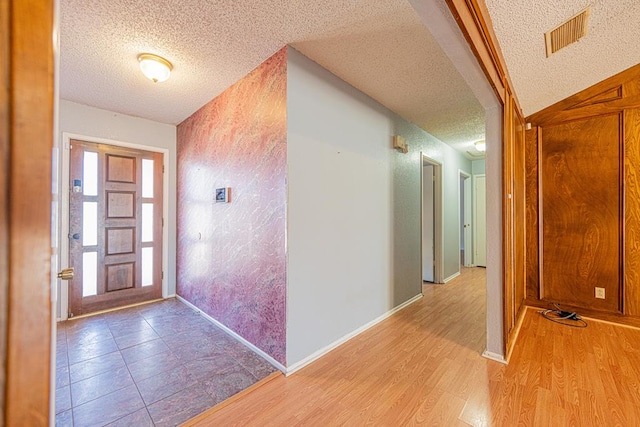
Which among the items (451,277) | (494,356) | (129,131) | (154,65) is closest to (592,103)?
(494,356)

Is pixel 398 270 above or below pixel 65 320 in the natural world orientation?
above

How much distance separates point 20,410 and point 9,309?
0.13 metres

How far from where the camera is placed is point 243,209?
2502 millimetres

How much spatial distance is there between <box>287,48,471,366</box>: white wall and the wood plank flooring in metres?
0.30

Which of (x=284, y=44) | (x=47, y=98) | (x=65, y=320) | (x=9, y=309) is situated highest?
(x=284, y=44)

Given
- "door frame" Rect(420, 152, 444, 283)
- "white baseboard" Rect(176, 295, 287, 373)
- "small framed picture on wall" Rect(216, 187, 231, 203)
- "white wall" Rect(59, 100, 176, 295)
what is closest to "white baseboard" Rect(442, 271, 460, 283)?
"door frame" Rect(420, 152, 444, 283)

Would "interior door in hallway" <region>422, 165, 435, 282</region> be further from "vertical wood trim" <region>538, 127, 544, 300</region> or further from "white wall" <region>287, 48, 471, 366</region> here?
"vertical wood trim" <region>538, 127, 544, 300</region>

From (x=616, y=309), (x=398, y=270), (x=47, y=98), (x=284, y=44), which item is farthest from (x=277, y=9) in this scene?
(x=616, y=309)

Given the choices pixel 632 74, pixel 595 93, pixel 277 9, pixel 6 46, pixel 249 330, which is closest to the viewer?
pixel 6 46

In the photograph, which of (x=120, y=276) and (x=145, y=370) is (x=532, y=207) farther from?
(x=120, y=276)

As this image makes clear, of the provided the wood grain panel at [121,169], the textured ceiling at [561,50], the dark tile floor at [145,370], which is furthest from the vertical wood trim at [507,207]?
the wood grain panel at [121,169]

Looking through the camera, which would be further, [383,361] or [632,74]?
[632,74]

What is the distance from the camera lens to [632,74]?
2.63m

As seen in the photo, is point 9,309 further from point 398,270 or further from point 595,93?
point 595,93
